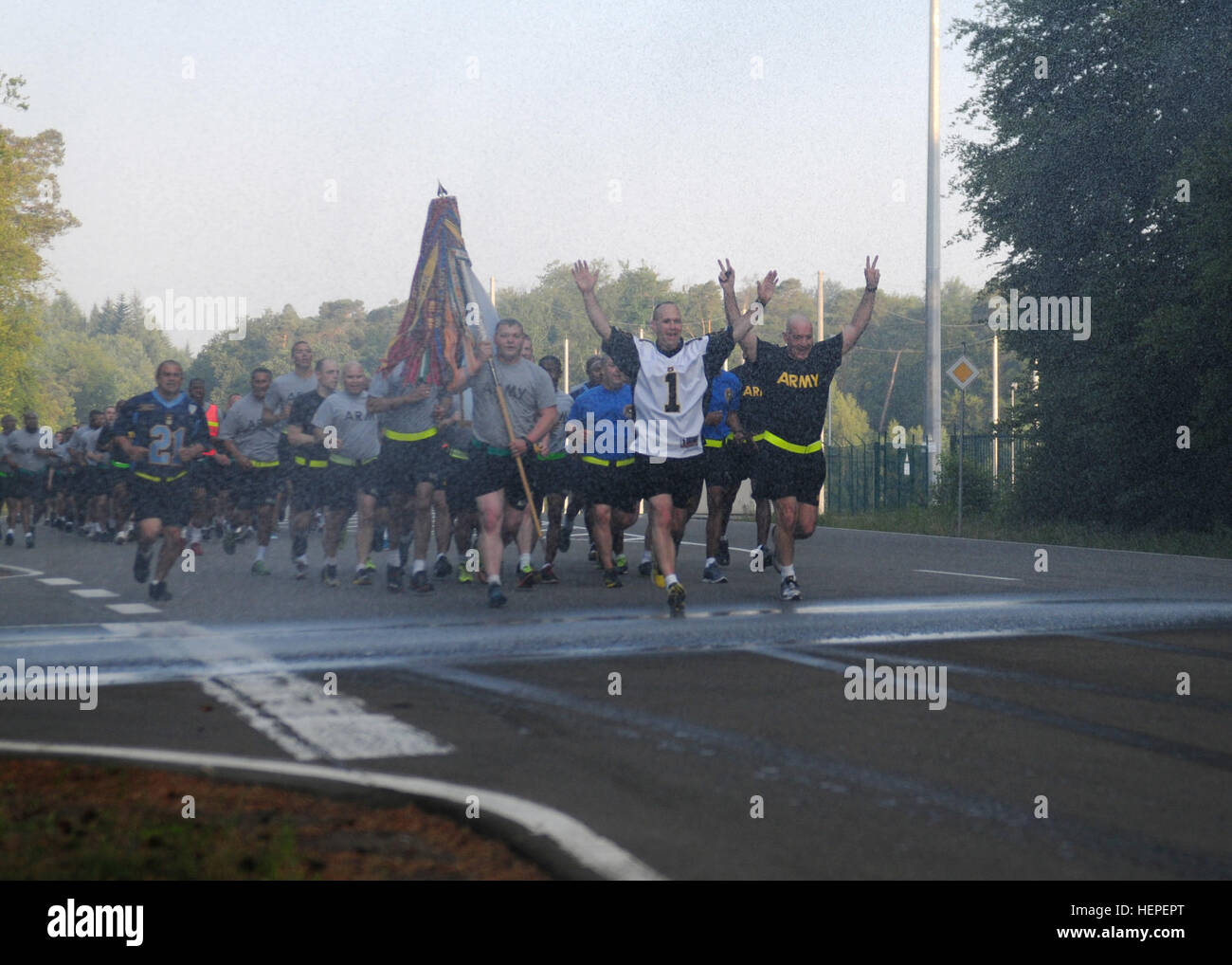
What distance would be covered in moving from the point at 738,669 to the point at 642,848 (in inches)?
140

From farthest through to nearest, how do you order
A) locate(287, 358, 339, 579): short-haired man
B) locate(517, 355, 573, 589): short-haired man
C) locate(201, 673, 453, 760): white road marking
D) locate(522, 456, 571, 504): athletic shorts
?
locate(287, 358, 339, 579): short-haired man → locate(522, 456, 571, 504): athletic shorts → locate(517, 355, 573, 589): short-haired man → locate(201, 673, 453, 760): white road marking

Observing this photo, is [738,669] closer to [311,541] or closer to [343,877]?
[343,877]

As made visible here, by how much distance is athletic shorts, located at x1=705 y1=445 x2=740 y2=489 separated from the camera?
1419cm

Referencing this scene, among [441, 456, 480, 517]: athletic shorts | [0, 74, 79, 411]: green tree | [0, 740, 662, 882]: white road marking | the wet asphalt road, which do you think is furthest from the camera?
[0, 74, 79, 411]: green tree

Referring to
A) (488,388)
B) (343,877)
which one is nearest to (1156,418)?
(488,388)

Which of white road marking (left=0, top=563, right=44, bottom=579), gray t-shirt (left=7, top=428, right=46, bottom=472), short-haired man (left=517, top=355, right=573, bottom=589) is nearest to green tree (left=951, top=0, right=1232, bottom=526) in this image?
short-haired man (left=517, top=355, right=573, bottom=589)

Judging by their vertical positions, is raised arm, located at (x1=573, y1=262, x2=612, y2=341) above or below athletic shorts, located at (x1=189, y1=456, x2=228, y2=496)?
above

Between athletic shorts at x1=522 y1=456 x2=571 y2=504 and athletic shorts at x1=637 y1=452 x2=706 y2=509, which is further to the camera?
athletic shorts at x1=522 y1=456 x2=571 y2=504

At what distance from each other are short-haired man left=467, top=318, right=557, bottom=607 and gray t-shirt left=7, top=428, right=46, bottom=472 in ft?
45.7

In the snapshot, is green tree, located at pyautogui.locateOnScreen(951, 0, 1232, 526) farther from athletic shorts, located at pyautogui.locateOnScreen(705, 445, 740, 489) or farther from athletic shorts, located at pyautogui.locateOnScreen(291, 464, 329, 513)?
athletic shorts, located at pyautogui.locateOnScreen(291, 464, 329, 513)

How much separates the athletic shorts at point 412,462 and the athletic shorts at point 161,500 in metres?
1.96

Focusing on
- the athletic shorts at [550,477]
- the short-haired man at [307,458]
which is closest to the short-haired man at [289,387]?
the short-haired man at [307,458]

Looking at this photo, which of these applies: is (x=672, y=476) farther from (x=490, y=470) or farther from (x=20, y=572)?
(x=20, y=572)
